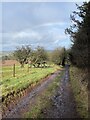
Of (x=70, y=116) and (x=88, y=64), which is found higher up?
(x=88, y=64)

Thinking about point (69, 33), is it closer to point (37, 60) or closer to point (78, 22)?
point (78, 22)

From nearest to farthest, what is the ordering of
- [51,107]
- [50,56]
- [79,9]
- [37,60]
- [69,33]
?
[51,107] → [79,9] → [69,33] → [37,60] → [50,56]

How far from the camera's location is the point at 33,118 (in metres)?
13.9

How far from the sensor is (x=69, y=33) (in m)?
35.8

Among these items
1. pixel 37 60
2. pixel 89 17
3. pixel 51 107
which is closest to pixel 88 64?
pixel 89 17

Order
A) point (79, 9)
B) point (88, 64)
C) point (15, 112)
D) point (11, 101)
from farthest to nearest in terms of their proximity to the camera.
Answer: point (79, 9) < point (88, 64) < point (11, 101) < point (15, 112)

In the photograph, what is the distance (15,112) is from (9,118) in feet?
5.42

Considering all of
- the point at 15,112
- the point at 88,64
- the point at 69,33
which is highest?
the point at 69,33

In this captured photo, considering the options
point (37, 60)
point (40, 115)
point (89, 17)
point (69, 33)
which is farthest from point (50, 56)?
point (40, 115)

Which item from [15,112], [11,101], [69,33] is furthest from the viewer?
[69,33]

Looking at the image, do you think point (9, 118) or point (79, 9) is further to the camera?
point (79, 9)

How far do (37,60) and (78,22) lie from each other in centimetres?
6811

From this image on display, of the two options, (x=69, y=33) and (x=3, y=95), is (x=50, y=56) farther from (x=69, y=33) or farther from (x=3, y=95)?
(x=3, y=95)

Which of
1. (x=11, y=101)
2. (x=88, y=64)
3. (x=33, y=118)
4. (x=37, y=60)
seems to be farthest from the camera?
(x=37, y=60)
